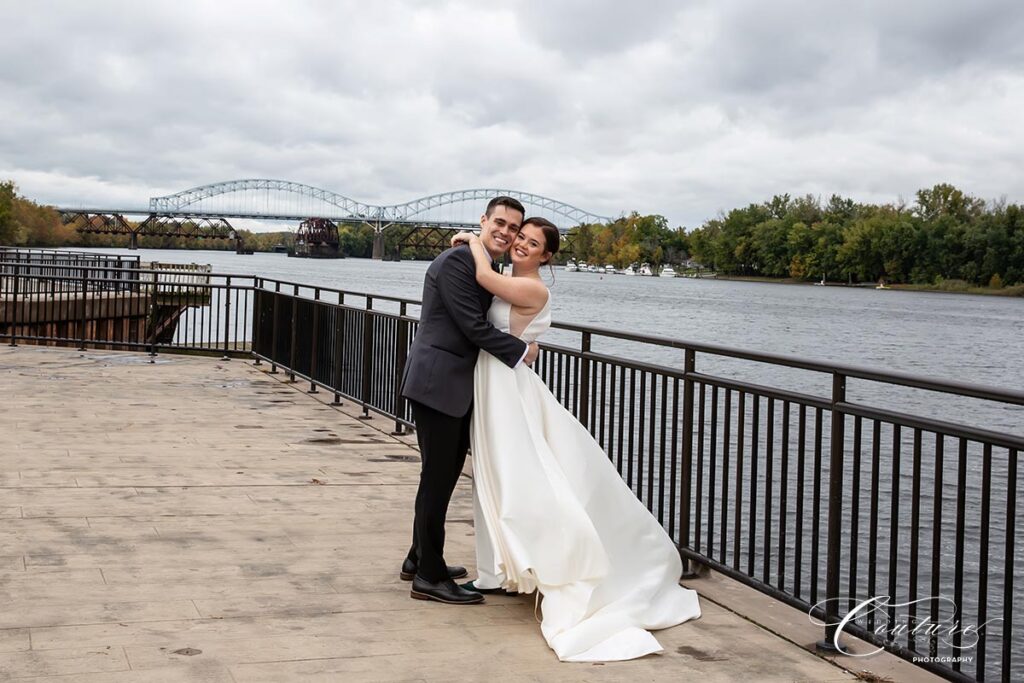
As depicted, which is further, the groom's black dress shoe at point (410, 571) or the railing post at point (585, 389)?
the railing post at point (585, 389)

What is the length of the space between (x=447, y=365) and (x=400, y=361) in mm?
4988

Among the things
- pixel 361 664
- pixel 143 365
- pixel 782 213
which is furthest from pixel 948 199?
pixel 361 664

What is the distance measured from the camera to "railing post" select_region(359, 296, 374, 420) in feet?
35.3

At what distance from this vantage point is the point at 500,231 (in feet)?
16.0

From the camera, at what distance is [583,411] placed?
647 cm

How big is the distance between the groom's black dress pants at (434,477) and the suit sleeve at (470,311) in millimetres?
360

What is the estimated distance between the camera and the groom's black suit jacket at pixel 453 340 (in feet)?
15.9

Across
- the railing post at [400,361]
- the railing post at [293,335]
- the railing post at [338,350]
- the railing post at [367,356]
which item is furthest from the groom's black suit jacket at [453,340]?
the railing post at [293,335]

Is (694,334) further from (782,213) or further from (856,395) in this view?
(782,213)

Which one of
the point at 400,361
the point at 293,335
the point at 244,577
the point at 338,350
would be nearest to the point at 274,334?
the point at 293,335

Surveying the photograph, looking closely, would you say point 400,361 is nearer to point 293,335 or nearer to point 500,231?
point 293,335

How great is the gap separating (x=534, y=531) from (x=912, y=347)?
54031 mm

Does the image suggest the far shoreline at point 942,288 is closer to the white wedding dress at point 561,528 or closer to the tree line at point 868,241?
the tree line at point 868,241

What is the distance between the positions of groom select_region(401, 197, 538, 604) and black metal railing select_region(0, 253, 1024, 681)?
3.44 ft
